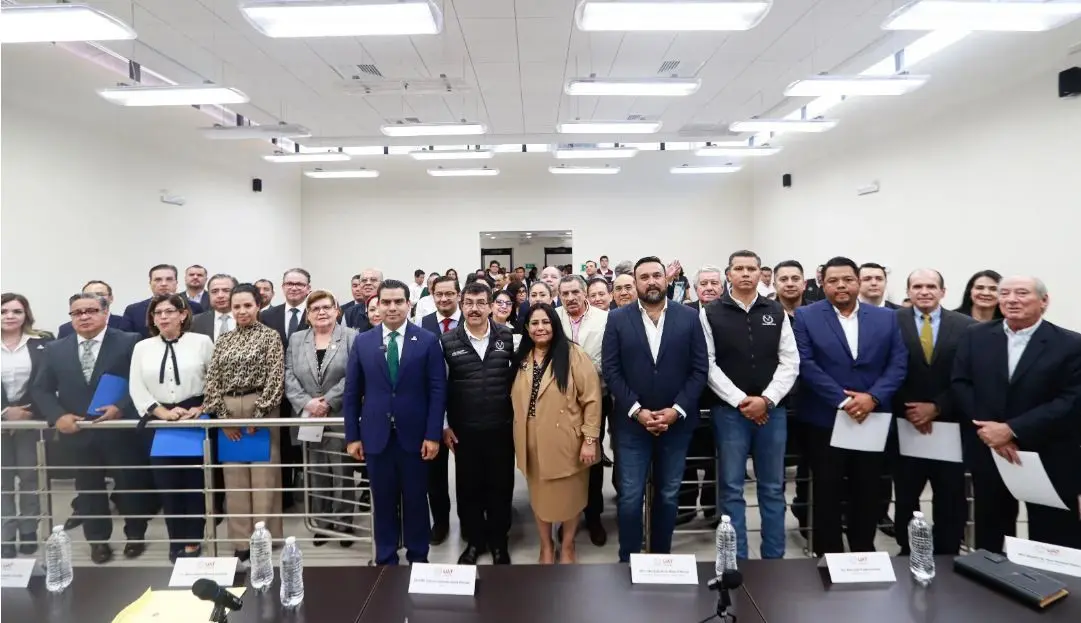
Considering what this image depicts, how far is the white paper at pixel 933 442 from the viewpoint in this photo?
248 cm

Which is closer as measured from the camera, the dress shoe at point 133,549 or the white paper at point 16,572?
the white paper at point 16,572

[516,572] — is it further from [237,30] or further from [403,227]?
[403,227]

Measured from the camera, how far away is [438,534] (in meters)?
3.29

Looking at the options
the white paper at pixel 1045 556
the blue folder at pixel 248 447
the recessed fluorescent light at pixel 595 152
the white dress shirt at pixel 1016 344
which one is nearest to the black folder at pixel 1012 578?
the white paper at pixel 1045 556

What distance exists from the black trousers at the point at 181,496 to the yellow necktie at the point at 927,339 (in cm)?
387

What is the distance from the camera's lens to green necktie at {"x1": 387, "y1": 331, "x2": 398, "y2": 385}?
2689mm

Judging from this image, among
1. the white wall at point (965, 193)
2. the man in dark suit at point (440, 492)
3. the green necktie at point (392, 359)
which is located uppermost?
the white wall at point (965, 193)

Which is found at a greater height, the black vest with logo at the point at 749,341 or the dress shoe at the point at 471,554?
the black vest with logo at the point at 749,341

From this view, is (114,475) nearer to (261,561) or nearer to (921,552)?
(261,561)

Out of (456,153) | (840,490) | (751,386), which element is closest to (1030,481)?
(840,490)

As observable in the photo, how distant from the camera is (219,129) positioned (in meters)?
6.61

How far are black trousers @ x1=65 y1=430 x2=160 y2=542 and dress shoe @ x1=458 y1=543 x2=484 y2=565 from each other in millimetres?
1816

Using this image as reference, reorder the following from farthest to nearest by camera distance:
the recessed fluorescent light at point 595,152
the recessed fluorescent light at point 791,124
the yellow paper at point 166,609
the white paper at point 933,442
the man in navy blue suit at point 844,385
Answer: the recessed fluorescent light at point 595,152, the recessed fluorescent light at point 791,124, the man in navy blue suit at point 844,385, the white paper at point 933,442, the yellow paper at point 166,609

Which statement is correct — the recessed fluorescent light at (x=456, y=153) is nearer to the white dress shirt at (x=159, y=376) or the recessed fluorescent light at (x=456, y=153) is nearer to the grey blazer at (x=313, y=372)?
the grey blazer at (x=313, y=372)
